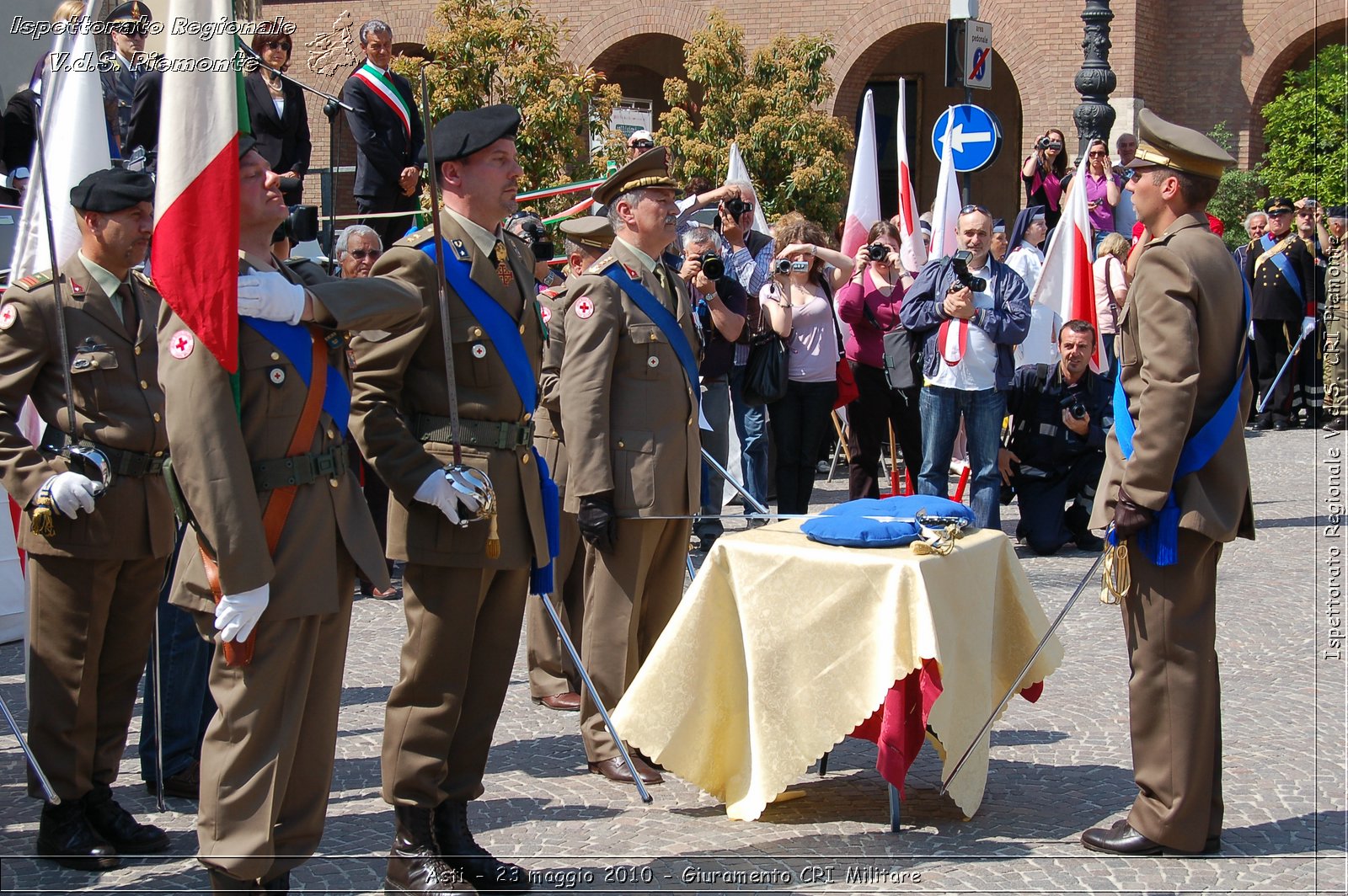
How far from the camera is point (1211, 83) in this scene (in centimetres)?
2391

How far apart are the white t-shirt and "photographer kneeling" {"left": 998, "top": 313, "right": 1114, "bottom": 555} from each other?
0.63 meters

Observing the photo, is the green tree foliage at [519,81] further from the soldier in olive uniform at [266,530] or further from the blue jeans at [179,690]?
the soldier in olive uniform at [266,530]

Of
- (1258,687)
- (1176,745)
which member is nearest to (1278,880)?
(1176,745)

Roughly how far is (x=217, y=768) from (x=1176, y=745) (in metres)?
2.80

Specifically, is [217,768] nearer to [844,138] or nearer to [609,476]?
[609,476]

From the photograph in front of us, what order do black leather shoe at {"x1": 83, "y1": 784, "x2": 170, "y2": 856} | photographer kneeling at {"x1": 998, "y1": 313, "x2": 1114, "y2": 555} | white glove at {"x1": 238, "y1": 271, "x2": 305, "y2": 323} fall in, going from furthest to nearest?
1. photographer kneeling at {"x1": 998, "y1": 313, "x2": 1114, "y2": 555}
2. black leather shoe at {"x1": 83, "y1": 784, "x2": 170, "y2": 856}
3. white glove at {"x1": 238, "y1": 271, "x2": 305, "y2": 323}

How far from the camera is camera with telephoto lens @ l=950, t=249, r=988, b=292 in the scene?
9.20 m

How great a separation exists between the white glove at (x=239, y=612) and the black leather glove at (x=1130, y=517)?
251 cm

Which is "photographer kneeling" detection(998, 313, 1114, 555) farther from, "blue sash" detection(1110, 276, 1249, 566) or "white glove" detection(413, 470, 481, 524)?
"white glove" detection(413, 470, 481, 524)

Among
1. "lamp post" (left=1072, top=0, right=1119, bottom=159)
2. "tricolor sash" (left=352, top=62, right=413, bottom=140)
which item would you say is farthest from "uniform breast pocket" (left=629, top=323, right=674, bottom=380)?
"lamp post" (left=1072, top=0, right=1119, bottom=159)

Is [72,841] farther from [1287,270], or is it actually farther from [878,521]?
[1287,270]

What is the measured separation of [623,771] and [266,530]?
1990 mm

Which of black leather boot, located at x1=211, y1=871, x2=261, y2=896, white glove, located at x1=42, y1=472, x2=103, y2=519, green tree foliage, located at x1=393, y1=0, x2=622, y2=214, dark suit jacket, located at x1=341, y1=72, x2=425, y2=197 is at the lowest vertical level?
black leather boot, located at x1=211, y1=871, x2=261, y2=896

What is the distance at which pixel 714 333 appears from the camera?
952 centimetres
